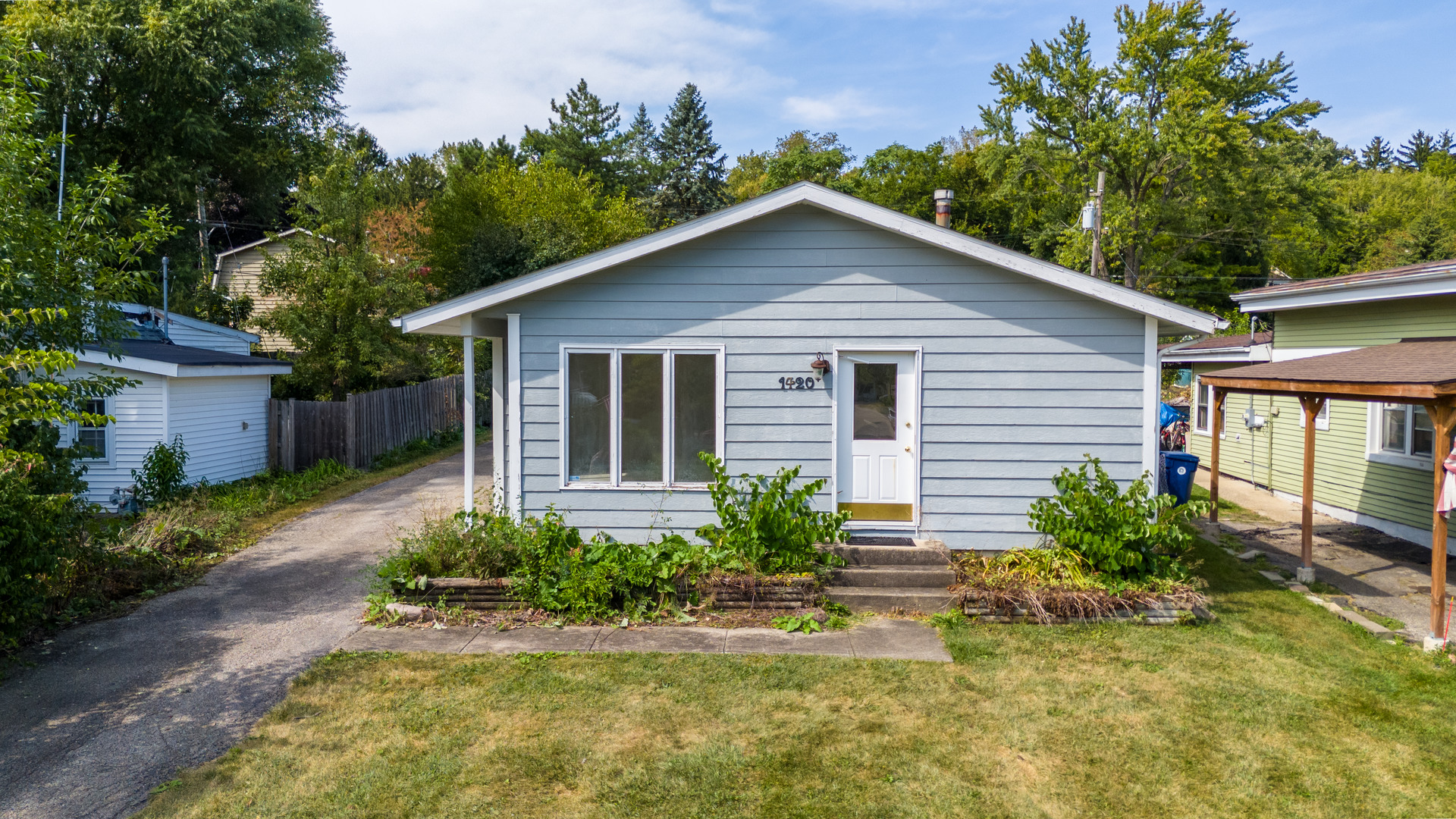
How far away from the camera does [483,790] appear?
452 cm

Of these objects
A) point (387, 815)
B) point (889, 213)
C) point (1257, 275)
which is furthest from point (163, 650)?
point (1257, 275)

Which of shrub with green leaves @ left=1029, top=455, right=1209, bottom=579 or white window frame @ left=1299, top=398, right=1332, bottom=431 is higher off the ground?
white window frame @ left=1299, top=398, right=1332, bottom=431

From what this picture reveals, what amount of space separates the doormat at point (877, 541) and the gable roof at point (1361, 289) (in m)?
7.02

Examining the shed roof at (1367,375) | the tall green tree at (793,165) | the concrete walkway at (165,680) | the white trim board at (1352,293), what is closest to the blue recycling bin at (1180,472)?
the shed roof at (1367,375)

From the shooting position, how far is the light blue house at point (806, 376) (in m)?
8.01

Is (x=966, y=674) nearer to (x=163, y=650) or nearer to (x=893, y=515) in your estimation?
(x=893, y=515)

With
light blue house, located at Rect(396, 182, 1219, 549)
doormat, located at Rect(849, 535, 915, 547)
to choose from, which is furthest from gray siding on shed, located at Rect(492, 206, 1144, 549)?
doormat, located at Rect(849, 535, 915, 547)

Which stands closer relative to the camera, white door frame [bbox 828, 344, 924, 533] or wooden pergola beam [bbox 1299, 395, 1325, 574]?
white door frame [bbox 828, 344, 924, 533]

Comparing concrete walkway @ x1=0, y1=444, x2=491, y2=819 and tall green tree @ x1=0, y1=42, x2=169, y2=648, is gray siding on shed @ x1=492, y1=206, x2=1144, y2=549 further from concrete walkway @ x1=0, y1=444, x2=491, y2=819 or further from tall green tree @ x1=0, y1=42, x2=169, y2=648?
tall green tree @ x1=0, y1=42, x2=169, y2=648

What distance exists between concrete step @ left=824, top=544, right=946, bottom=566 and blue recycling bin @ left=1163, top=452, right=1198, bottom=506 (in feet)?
18.6

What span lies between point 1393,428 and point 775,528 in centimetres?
948

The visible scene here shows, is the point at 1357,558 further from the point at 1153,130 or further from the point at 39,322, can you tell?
the point at 1153,130

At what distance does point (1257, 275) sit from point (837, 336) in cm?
3447

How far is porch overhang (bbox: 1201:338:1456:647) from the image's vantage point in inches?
270
